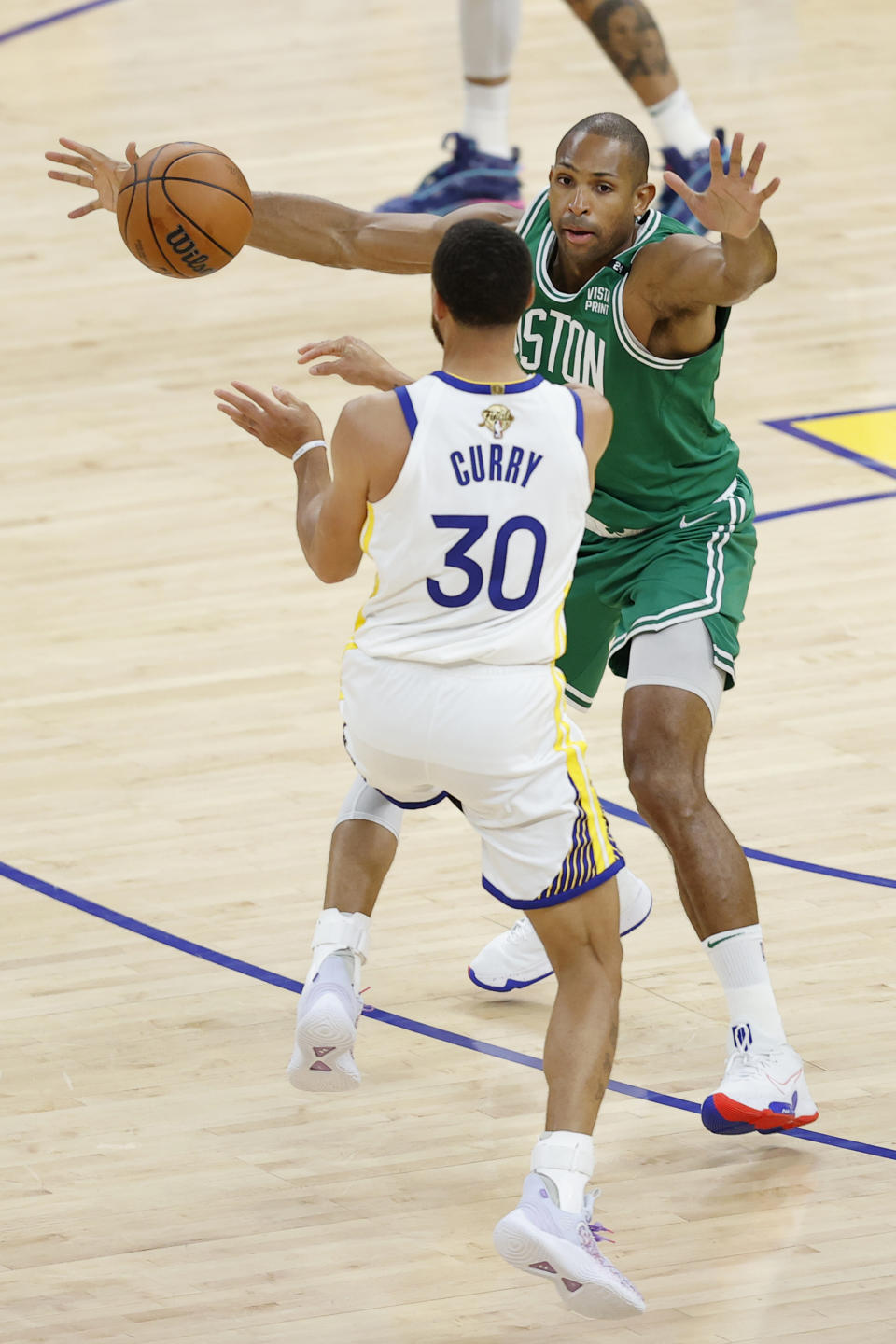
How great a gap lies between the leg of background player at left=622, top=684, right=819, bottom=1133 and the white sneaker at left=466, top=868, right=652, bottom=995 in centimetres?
59

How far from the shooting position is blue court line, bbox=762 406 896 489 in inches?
318

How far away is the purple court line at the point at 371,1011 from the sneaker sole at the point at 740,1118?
0.11 metres

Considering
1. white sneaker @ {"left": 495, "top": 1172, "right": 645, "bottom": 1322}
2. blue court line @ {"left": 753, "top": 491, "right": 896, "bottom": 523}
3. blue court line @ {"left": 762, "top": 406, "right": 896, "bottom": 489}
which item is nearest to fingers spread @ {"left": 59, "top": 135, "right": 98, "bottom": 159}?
white sneaker @ {"left": 495, "top": 1172, "right": 645, "bottom": 1322}

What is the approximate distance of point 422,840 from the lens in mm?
5773

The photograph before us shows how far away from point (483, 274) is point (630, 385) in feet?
3.47

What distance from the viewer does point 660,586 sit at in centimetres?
468

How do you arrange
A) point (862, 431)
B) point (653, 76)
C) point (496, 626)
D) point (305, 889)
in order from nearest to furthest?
point (496, 626), point (305, 889), point (862, 431), point (653, 76)

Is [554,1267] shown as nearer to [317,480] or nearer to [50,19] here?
[317,480]

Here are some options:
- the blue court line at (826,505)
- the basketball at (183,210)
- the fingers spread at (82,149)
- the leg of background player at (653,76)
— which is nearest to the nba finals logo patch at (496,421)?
the basketball at (183,210)

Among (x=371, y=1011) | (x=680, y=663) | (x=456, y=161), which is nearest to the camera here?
(x=680, y=663)

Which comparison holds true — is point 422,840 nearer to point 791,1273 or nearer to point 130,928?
point 130,928

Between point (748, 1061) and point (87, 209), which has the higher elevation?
point (87, 209)

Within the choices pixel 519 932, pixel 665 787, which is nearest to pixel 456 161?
pixel 519 932

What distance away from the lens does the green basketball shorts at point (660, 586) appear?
4625mm
